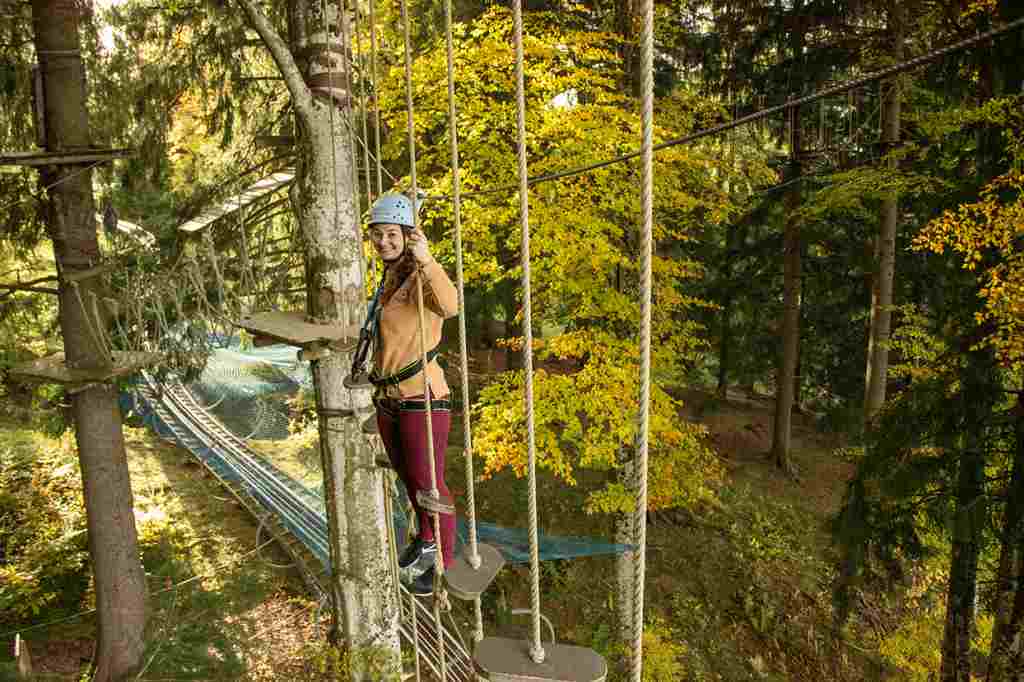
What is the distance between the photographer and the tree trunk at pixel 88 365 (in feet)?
Answer: 15.7

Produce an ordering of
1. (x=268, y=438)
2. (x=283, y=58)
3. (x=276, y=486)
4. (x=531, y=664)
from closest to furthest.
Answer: (x=531, y=664), (x=283, y=58), (x=276, y=486), (x=268, y=438)

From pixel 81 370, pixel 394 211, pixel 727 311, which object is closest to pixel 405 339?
pixel 394 211

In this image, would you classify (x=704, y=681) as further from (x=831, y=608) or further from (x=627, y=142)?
(x=627, y=142)

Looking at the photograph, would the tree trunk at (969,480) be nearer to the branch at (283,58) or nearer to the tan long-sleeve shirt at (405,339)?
the tan long-sleeve shirt at (405,339)

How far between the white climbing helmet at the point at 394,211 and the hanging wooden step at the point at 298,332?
1117mm

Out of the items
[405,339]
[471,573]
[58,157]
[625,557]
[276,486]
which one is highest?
[58,157]

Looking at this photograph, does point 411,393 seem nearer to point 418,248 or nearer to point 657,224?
point 418,248

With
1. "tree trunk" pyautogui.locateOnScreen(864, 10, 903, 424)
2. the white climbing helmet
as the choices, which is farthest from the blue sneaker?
"tree trunk" pyautogui.locateOnScreen(864, 10, 903, 424)

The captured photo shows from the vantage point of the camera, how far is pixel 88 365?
495cm

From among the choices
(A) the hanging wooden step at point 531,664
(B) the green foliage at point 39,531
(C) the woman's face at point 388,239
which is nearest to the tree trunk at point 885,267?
(C) the woman's face at point 388,239

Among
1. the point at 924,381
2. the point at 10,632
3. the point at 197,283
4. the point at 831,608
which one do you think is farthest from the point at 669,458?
the point at 10,632

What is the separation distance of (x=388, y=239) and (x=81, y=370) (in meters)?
4.02

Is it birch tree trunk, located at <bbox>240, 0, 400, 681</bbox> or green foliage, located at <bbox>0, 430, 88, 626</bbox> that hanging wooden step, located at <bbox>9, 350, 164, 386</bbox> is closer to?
birch tree trunk, located at <bbox>240, 0, 400, 681</bbox>

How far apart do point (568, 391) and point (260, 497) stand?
5.13 meters
